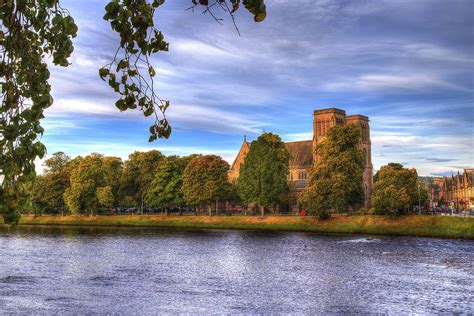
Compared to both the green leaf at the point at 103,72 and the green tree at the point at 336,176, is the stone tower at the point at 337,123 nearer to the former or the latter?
the green tree at the point at 336,176

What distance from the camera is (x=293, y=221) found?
97.6m

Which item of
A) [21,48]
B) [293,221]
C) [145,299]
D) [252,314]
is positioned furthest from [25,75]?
[293,221]

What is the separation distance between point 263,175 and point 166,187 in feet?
82.2

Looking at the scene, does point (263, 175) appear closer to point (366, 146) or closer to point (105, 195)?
point (105, 195)

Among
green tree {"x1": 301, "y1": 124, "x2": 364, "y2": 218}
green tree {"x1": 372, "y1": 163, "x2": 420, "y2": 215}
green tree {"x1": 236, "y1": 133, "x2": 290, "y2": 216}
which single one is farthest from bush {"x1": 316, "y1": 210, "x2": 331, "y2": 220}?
green tree {"x1": 236, "y1": 133, "x2": 290, "y2": 216}

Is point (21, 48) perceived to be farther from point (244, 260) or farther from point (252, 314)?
point (244, 260)

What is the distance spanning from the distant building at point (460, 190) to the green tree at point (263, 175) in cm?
6023

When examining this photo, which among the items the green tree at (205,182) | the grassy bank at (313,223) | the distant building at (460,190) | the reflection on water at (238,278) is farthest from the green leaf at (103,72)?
the distant building at (460,190)

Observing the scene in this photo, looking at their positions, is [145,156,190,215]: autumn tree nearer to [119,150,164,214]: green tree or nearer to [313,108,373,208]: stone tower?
[119,150,164,214]: green tree

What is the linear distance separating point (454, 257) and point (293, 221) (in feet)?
152

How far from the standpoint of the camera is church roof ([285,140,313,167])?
154900 mm

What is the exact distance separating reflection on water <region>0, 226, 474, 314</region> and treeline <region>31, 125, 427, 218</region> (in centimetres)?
2149

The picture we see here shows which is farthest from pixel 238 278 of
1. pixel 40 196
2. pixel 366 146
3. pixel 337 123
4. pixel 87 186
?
pixel 366 146

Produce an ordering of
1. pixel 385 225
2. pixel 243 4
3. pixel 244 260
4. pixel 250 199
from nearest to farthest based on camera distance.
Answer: pixel 243 4 → pixel 244 260 → pixel 385 225 → pixel 250 199
